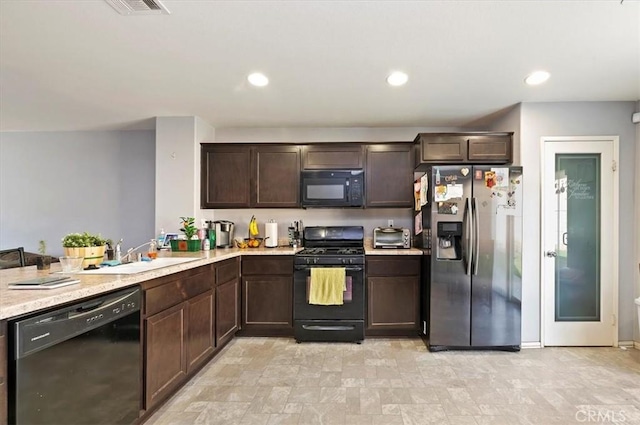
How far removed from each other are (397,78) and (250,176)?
79.8 inches

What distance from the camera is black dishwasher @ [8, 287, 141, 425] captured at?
3.96 ft

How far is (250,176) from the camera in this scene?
12.7 ft

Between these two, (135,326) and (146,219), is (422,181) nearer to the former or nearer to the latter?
(135,326)

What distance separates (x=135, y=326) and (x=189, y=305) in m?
0.58

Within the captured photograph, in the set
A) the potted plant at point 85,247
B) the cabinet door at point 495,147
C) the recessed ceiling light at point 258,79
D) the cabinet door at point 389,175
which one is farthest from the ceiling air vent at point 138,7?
the cabinet door at point 495,147

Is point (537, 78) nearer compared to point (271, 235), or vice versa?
point (537, 78)

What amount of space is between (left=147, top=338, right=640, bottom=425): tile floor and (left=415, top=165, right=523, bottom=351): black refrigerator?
21 centimetres

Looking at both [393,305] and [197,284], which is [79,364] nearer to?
[197,284]

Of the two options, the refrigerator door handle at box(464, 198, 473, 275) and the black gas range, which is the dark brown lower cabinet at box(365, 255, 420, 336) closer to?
the black gas range

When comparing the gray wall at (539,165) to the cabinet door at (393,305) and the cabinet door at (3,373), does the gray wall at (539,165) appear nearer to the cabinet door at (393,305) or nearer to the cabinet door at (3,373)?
the cabinet door at (393,305)

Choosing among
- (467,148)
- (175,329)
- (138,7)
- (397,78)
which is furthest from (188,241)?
(467,148)

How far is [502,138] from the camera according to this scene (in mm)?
3326

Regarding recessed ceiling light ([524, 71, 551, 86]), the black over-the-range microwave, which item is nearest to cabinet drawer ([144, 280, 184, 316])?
the black over-the-range microwave

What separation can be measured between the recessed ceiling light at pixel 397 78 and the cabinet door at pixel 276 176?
1.46m
